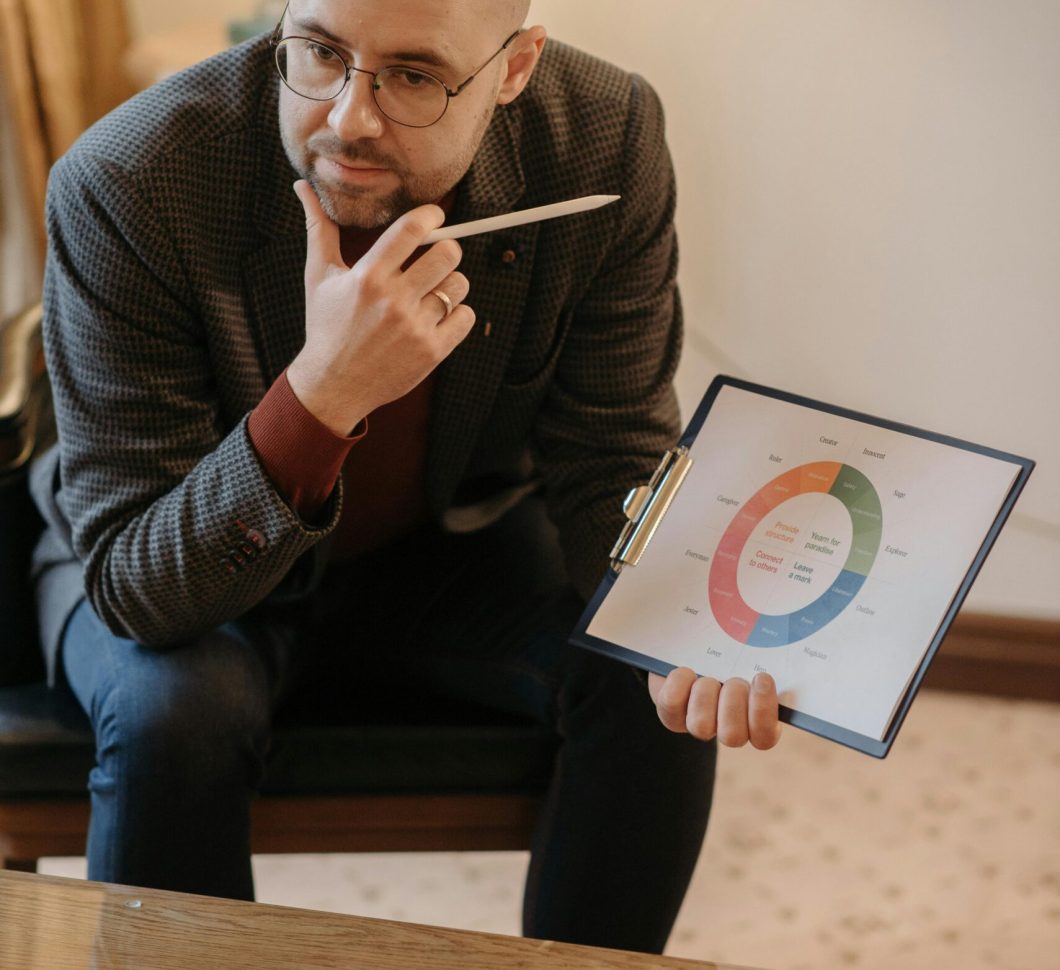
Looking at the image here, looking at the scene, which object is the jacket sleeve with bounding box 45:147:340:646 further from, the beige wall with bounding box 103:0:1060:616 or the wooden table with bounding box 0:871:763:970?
the beige wall with bounding box 103:0:1060:616

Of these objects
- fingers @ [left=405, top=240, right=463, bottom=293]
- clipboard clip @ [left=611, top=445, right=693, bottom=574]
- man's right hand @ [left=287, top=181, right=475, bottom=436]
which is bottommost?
clipboard clip @ [left=611, top=445, right=693, bottom=574]

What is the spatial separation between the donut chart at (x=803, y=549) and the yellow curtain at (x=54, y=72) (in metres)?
1.64

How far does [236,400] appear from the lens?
1.19m

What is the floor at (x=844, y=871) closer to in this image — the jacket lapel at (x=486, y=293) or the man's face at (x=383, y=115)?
the jacket lapel at (x=486, y=293)

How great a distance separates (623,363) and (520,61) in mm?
321

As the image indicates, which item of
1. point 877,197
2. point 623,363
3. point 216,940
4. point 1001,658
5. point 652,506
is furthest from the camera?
point 1001,658

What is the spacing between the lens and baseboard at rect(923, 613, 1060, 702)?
198 cm

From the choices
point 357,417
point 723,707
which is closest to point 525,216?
point 357,417


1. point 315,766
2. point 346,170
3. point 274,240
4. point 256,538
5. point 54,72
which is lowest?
point 315,766

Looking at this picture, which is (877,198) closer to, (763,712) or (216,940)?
(763,712)

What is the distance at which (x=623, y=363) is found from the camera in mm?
1265

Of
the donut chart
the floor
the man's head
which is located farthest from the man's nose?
the floor

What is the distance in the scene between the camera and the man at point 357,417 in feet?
3.37

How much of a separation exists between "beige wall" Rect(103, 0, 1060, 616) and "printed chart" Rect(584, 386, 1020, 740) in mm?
756
